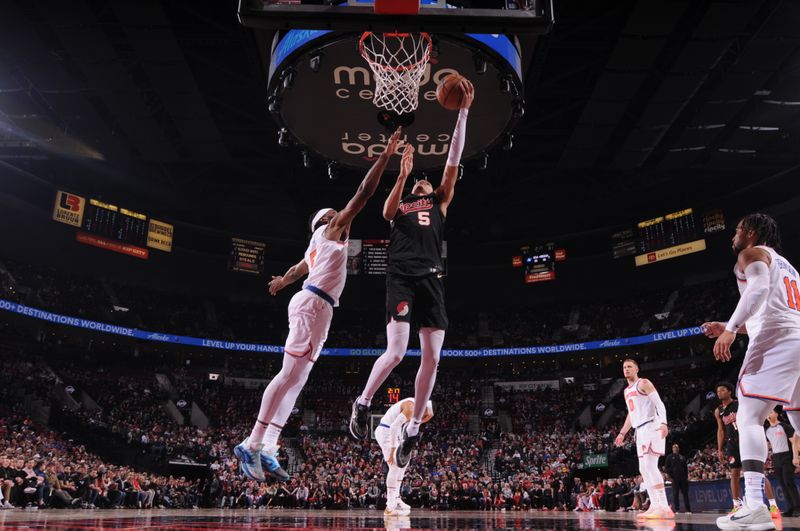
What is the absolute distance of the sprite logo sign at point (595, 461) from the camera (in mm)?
21047

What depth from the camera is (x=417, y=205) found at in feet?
18.0

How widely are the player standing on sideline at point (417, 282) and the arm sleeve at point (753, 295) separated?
2.12m

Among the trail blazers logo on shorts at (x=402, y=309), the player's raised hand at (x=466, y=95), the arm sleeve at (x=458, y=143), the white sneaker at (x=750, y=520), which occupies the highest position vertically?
the player's raised hand at (x=466, y=95)

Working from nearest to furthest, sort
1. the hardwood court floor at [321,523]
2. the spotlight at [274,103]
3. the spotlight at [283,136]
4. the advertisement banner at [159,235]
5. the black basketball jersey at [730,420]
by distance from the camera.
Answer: the hardwood court floor at [321,523], the black basketball jersey at [730,420], the spotlight at [274,103], the spotlight at [283,136], the advertisement banner at [159,235]

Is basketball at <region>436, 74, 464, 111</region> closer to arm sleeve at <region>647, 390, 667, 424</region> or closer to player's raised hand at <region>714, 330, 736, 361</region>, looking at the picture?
player's raised hand at <region>714, 330, 736, 361</region>

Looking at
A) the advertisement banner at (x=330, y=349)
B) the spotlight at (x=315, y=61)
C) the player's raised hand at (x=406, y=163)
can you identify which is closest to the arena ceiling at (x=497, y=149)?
the advertisement banner at (x=330, y=349)

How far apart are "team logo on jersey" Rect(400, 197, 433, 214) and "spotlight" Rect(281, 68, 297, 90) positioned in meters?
4.79

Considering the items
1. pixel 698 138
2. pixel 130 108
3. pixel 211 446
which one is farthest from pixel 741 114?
pixel 211 446

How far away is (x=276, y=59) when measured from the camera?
936 centimetres

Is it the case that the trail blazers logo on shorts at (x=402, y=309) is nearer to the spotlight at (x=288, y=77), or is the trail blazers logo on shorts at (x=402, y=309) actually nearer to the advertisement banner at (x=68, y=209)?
the spotlight at (x=288, y=77)

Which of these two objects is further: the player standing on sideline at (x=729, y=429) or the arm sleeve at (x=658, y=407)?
the player standing on sideline at (x=729, y=429)

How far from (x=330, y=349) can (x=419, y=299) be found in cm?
2611

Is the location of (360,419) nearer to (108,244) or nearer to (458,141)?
(458,141)

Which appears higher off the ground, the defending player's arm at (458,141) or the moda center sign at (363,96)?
the moda center sign at (363,96)
